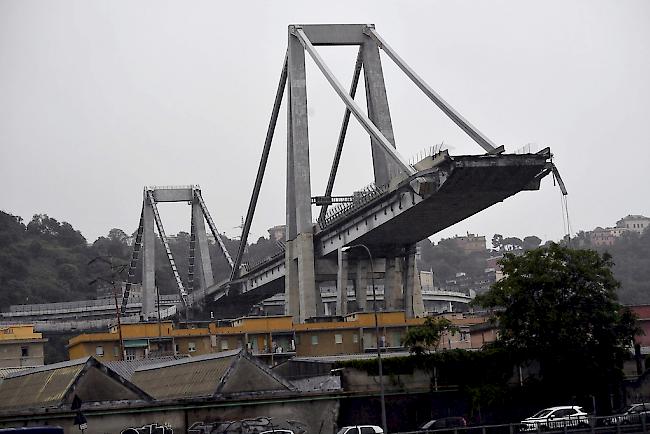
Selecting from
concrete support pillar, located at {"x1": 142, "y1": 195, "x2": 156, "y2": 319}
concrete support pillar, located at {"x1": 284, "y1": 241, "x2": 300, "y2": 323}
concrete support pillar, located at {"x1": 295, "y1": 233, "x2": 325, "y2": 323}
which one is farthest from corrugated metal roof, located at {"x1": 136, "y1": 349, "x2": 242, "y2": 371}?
concrete support pillar, located at {"x1": 142, "y1": 195, "x2": 156, "y2": 319}

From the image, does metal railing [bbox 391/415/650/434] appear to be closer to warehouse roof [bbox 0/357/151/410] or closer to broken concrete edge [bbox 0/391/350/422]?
broken concrete edge [bbox 0/391/350/422]

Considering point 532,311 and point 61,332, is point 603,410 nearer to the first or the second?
point 532,311

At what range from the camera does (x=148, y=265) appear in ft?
611

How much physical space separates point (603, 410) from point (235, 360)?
76.7 ft

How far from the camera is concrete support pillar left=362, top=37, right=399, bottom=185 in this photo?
120 metres

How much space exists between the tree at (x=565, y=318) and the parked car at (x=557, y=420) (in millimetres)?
7486

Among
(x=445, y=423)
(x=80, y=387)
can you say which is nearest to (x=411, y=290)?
(x=445, y=423)

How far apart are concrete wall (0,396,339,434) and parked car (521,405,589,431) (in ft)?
33.8

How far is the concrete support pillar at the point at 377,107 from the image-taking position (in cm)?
11975

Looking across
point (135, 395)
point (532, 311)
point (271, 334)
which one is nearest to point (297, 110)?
point (271, 334)

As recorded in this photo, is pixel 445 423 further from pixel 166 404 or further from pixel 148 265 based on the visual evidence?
pixel 148 265

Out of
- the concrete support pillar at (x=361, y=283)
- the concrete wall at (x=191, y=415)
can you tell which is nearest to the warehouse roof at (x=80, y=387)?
the concrete wall at (x=191, y=415)

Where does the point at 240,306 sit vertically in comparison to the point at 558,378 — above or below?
above

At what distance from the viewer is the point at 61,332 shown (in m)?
174
